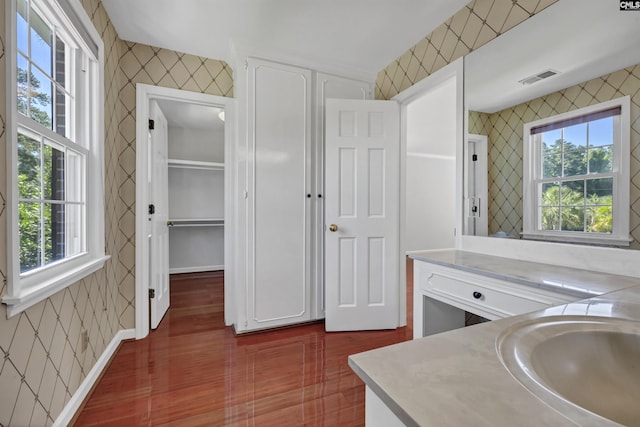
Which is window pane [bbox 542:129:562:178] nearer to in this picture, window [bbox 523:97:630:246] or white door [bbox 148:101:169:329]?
window [bbox 523:97:630:246]

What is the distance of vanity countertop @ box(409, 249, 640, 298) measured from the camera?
1042 mm

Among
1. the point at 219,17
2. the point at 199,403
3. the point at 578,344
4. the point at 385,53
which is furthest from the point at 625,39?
the point at 199,403

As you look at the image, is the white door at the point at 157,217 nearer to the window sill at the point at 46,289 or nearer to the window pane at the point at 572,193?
the window sill at the point at 46,289

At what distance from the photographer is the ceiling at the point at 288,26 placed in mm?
1927

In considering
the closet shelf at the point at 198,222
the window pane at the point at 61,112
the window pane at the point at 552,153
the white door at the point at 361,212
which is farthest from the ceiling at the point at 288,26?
the closet shelf at the point at 198,222

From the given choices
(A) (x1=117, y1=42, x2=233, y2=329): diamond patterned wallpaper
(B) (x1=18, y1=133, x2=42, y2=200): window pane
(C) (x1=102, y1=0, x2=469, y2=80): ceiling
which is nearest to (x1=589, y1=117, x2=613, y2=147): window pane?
(C) (x1=102, y1=0, x2=469, y2=80): ceiling

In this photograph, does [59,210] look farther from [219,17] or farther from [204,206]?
[204,206]

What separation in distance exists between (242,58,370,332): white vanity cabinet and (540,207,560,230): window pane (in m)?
1.63

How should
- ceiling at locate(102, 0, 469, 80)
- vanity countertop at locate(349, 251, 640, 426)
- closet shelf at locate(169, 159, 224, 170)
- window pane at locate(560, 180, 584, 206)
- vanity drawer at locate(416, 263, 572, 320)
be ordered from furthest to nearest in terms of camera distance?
closet shelf at locate(169, 159, 224, 170), ceiling at locate(102, 0, 469, 80), window pane at locate(560, 180, 584, 206), vanity drawer at locate(416, 263, 572, 320), vanity countertop at locate(349, 251, 640, 426)

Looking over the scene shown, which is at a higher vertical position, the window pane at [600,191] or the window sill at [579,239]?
the window pane at [600,191]

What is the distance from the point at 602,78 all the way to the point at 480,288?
1.07 m

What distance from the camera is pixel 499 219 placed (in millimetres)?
1741

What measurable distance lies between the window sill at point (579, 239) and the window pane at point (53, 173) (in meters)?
2.46

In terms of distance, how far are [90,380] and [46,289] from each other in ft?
2.75
